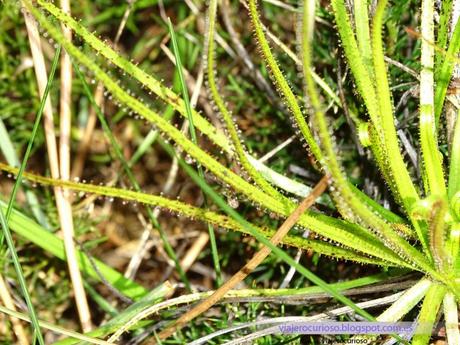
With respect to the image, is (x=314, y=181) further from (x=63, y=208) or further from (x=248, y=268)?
(x=63, y=208)

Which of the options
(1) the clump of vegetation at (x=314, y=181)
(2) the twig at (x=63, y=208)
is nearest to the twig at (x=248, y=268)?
(1) the clump of vegetation at (x=314, y=181)

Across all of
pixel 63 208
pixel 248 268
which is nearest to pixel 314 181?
pixel 248 268

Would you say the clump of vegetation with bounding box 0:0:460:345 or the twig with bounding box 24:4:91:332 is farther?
the twig with bounding box 24:4:91:332

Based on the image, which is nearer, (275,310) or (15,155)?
(275,310)

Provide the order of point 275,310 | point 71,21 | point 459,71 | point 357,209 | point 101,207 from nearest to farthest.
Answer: point 357,209
point 71,21
point 459,71
point 275,310
point 101,207

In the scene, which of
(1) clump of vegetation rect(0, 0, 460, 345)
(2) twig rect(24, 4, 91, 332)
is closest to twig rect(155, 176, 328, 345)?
(1) clump of vegetation rect(0, 0, 460, 345)

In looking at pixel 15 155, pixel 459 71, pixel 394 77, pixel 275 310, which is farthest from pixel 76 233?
pixel 459 71

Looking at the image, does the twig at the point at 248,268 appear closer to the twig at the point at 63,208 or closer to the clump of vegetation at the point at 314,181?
the clump of vegetation at the point at 314,181

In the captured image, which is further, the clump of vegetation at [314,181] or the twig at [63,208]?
the twig at [63,208]

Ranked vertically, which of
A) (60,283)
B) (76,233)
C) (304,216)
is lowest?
(60,283)

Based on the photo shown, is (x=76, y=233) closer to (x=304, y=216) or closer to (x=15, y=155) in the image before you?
(x=15, y=155)

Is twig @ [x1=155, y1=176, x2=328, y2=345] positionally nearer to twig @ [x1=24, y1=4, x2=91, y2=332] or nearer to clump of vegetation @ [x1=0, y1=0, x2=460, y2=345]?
clump of vegetation @ [x1=0, y1=0, x2=460, y2=345]
